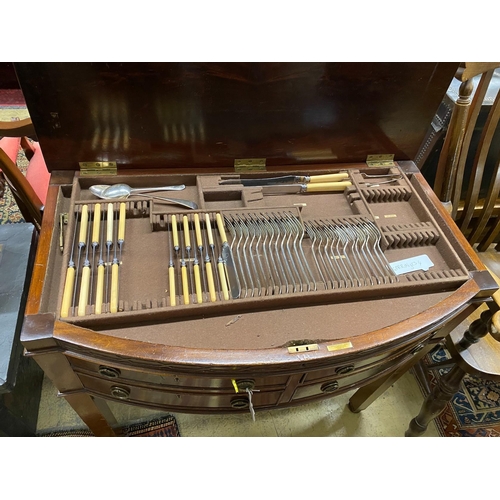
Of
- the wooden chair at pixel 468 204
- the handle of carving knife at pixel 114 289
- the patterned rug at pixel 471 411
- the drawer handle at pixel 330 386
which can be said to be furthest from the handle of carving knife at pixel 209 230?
the patterned rug at pixel 471 411

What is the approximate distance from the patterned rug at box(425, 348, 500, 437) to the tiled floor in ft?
0.23

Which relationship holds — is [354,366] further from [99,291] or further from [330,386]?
[99,291]

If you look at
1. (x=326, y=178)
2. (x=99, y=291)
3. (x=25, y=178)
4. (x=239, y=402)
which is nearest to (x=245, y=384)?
(x=239, y=402)

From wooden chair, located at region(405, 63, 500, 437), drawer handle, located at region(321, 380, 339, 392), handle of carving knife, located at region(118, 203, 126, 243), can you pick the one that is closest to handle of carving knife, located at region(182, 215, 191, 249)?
handle of carving knife, located at region(118, 203, 126, 243)

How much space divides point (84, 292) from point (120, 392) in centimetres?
25

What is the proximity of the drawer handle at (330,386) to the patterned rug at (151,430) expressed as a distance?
2.33ft

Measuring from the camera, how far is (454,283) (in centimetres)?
85

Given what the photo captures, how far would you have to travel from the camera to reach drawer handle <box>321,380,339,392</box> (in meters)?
0.91

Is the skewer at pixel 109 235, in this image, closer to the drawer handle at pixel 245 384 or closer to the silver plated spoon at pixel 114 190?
the silver plated spoon at pixel 114 190

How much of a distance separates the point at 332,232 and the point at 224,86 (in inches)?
16.1

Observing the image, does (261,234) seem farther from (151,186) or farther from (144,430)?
(144,430)

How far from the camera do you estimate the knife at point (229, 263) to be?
31.0 inches

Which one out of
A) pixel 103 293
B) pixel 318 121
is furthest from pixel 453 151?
pixel 103 293

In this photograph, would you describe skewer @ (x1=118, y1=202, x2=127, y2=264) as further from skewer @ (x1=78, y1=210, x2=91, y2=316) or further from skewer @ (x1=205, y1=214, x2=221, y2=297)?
→ skewer @ (x1=205, y1=214, x2=221, y2=297)
